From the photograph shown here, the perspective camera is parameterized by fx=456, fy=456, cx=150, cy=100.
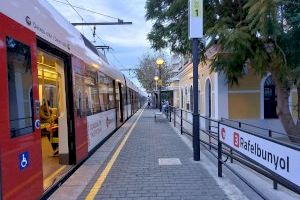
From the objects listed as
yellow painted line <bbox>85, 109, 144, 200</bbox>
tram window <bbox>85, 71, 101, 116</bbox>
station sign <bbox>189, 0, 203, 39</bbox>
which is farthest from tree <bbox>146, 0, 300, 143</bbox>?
yellow painted line <bbox>85, 109, 144, 200</bbox>

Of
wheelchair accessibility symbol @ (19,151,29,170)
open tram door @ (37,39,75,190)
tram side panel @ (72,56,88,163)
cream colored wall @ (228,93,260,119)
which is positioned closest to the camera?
wheelchair accessibility symbol @ (19,151,29,170)

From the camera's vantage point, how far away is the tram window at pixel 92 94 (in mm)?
11583

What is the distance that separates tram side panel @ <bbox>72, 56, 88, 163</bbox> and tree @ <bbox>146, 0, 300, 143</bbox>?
15.3 ft

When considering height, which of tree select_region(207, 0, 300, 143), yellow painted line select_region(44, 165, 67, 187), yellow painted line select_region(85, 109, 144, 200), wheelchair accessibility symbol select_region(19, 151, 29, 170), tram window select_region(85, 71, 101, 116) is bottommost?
yellow painted line select_region(85, 109, 144, 200)

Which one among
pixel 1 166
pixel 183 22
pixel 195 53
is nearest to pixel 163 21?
pixel 183 22

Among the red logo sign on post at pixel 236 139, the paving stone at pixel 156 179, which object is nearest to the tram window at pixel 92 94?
the paving stone at pixel 156 179

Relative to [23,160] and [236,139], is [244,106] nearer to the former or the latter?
[236,139]

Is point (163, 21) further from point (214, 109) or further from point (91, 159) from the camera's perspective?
point (91, 159)

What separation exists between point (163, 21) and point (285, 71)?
6207 mm

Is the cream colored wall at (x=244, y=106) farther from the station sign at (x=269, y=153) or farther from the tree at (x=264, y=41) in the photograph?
the station sign at (x=269, y=153)

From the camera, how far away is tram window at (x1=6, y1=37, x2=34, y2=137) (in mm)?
5293

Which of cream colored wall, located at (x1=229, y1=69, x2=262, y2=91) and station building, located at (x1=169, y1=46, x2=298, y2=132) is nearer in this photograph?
station building, located at (x1=169, y1=46, x2=298, y2=132)

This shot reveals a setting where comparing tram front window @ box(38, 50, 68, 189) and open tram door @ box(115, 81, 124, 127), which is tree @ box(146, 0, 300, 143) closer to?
open tram door @ box(115, 81, 124, 127)

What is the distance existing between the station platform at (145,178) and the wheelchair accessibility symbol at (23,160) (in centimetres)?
158
